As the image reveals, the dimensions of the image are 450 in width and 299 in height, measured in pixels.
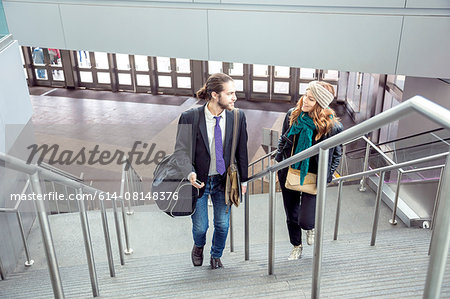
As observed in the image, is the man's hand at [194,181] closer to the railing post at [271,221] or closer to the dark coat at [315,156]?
the railing post at [271,221]

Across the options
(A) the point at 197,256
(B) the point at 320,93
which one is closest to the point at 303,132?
(B) the point at 320,93

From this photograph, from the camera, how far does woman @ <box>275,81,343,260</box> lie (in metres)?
3.12

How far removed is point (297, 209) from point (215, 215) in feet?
2.23

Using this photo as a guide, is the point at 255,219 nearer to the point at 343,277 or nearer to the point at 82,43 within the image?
the point at 343,277

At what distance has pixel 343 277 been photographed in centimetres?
279

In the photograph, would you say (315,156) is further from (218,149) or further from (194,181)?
(194,181)

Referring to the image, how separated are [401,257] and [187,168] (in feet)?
5.72

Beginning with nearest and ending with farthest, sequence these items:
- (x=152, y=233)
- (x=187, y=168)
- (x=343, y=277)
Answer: (x=343, y=277) < (x=187, y=168) < (x=152, y=233)

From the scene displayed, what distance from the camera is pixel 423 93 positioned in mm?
8883

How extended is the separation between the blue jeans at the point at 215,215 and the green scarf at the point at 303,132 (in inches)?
24.7

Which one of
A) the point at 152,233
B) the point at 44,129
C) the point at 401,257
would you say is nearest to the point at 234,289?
the point at 401,257

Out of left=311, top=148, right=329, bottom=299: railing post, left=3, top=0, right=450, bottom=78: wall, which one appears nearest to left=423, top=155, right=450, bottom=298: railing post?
left=311, top=148, right=329, bottom=299: railing post

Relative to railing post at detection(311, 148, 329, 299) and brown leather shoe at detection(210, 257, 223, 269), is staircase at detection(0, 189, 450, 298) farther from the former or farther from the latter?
railing post at detection(311, 148, 329, 299)

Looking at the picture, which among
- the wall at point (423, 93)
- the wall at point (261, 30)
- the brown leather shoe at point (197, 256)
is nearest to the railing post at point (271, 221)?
the brown leather shoe at point (197, 256)
